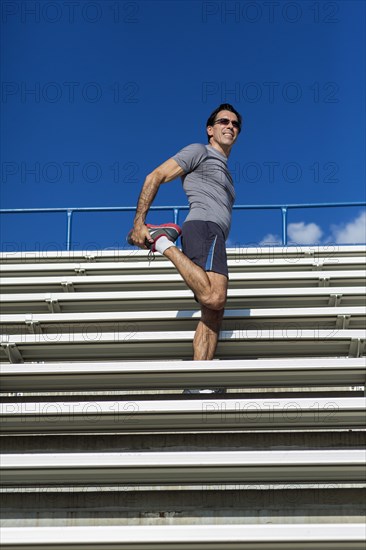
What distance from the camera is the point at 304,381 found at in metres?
2.80

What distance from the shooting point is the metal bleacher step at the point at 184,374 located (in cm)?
266

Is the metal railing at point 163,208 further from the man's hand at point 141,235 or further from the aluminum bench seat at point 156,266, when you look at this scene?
the man's hand at point 141,235

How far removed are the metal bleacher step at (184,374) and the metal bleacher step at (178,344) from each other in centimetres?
28

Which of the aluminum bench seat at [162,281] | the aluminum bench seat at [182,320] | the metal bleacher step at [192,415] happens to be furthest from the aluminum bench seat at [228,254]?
the metal bleacher step at [192,415]

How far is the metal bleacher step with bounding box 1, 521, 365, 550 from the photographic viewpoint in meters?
2.08

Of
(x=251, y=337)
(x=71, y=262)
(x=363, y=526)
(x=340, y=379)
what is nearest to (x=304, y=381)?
(x=340, y=379)

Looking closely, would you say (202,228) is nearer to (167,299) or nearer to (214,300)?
(214,300)

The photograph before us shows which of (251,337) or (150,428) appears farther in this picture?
(251,337)

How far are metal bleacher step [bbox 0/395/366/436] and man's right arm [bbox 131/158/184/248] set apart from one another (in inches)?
23.7

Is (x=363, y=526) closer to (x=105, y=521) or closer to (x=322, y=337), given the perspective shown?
(x=105, y=521)

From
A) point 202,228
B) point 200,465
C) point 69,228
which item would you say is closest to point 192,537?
point 200,465

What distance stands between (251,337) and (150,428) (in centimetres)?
62

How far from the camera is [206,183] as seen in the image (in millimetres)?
2971

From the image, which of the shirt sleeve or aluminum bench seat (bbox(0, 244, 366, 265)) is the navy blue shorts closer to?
the shirt sleeve
